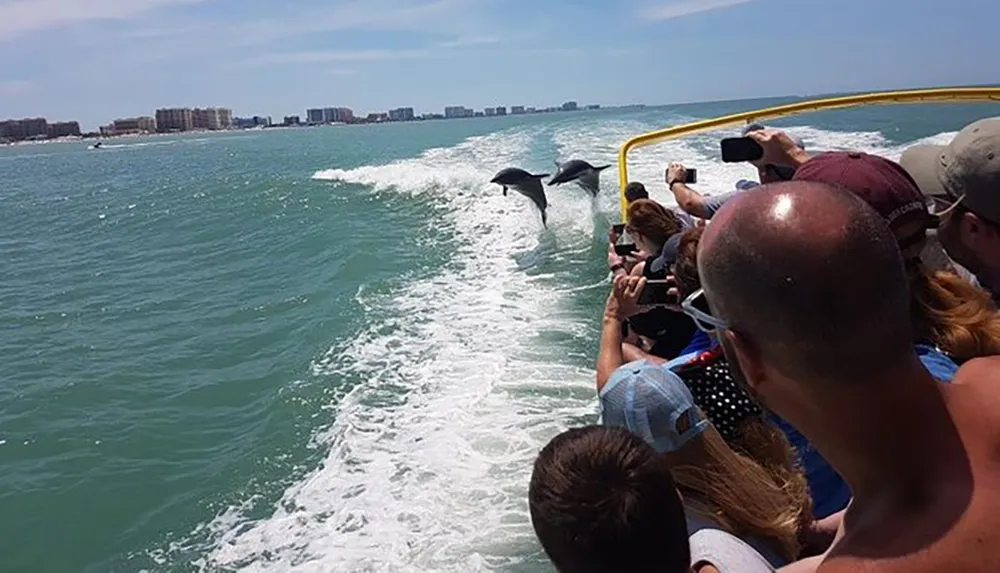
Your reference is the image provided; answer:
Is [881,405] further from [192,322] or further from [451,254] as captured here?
[451,254]

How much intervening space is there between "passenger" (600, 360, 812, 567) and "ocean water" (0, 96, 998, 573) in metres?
2.02

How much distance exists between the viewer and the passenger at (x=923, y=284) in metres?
1.99

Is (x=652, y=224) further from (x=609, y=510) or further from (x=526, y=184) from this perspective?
(x=526, y=184)


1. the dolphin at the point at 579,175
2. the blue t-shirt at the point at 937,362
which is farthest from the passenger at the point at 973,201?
the dolphin at the point at 579,175

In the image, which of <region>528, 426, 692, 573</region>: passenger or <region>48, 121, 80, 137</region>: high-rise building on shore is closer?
<region>528, 426, 692, 573</region>: passenger

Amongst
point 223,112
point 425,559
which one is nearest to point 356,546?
point 425,559

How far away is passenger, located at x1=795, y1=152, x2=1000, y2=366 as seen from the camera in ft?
6.51

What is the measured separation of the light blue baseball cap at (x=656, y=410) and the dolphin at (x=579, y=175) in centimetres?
1094

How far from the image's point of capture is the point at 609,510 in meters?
1.49

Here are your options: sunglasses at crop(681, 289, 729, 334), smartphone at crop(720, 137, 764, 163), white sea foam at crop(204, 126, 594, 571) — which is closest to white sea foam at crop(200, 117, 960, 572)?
white sea foam at crop(204, 126, 594, 571)

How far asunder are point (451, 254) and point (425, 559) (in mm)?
8618

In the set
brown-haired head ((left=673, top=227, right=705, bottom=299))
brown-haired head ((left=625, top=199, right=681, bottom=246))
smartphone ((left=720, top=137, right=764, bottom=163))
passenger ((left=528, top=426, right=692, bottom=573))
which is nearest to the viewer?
passenger ((left=528, top=426, right=692, bottom=573))

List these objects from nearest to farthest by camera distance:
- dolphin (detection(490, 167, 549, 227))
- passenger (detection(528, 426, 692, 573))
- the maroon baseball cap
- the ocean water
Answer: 1. passenger (detection(528, 426, 692, 573))
2. the maroon baseball cap
3. the ocean water
4. dolphin (detection(490, 167, 549, 227))

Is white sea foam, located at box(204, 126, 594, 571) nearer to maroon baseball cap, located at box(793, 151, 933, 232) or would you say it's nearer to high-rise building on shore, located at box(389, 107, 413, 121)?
maroon baseball cap, located at box(793, 151, 933, 232)
